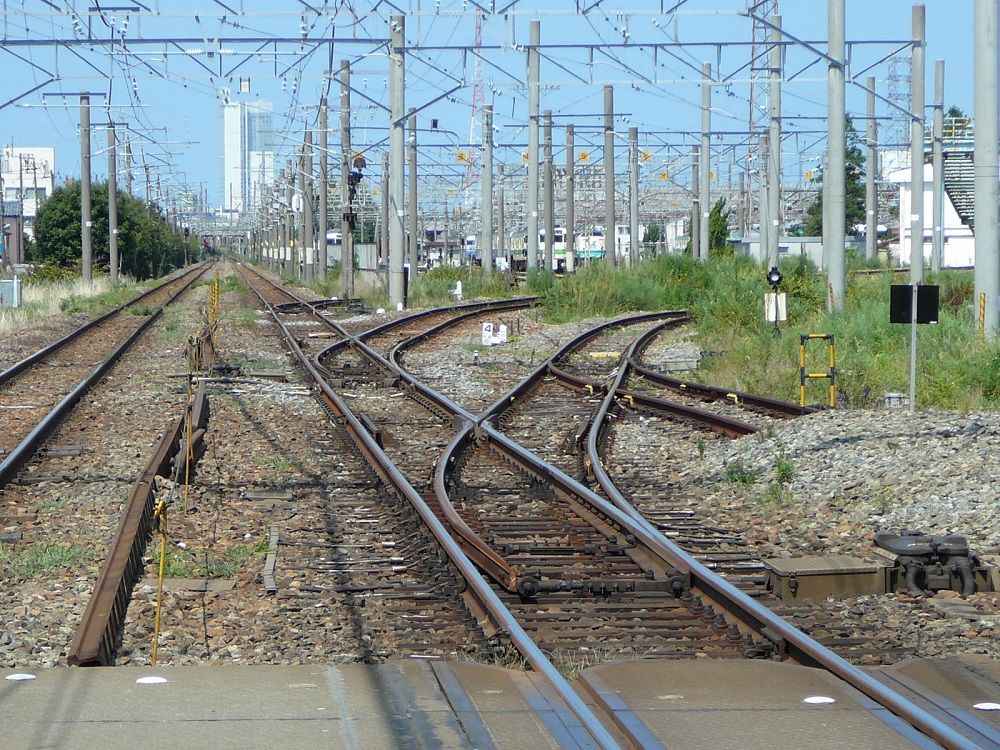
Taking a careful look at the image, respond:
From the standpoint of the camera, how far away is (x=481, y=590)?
6652 mm

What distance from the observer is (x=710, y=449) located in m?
12.4

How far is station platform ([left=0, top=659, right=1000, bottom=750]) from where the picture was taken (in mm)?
4656

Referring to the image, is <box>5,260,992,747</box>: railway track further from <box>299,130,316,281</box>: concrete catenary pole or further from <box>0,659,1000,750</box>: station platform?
<box>299,130,316,281</box>: concrete catenary pole

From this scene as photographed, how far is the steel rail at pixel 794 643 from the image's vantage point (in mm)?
4715

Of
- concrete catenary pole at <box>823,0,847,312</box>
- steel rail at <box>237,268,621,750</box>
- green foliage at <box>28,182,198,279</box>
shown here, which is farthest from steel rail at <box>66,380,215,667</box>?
green foliage at <box>28,182,198,279</box>

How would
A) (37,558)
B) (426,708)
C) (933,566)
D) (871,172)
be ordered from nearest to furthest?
(426,708), (933,566), (37,558), (871,172)

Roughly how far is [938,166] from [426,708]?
114 ft

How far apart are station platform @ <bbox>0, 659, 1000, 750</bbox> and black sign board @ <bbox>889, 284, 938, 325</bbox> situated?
306 inches

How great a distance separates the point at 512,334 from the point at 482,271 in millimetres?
15751

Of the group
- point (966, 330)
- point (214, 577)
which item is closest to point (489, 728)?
point (214, 577)

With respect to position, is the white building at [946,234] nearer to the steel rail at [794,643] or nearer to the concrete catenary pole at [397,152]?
the concrete catenary pole at [397,152]

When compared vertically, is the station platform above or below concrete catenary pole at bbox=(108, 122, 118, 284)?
below

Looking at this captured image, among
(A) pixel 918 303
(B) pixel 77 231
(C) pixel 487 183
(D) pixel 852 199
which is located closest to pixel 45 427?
(A) pixel 918 303

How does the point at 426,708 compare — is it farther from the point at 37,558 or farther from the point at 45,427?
the point at 45,427
